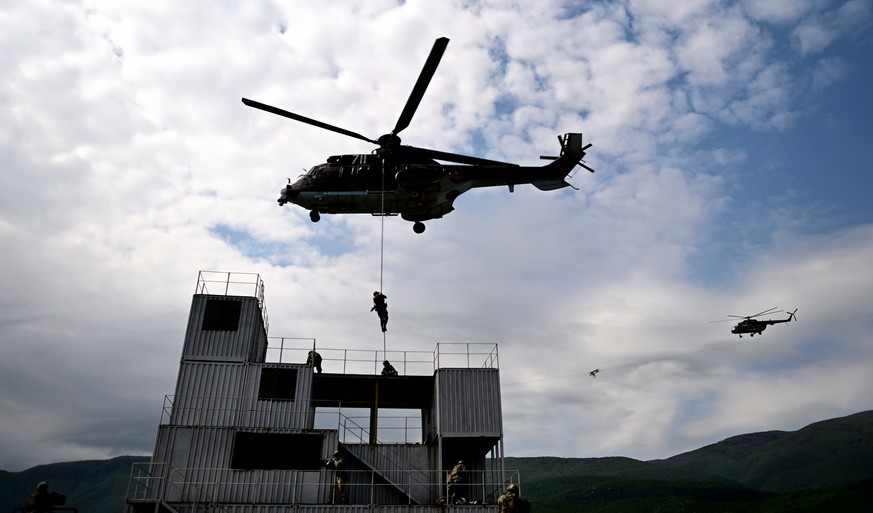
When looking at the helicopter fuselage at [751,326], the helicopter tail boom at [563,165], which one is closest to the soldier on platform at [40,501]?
the helicopter tail boom at [563,165]

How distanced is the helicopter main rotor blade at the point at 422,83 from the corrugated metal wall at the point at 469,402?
10.9 m

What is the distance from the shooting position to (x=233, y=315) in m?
26.0

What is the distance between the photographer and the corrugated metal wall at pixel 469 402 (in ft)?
79.7

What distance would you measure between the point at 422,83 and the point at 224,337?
45.0 feet

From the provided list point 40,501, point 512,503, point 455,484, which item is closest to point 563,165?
point 455,484

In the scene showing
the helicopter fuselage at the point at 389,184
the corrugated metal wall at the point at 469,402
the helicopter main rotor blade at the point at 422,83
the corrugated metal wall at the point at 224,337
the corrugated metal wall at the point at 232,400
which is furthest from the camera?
the helicopter fuselage at the point at 389,184

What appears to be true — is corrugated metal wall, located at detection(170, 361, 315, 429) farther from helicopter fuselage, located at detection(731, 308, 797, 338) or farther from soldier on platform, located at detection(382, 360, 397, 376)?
helicopter fuselage, located at detection(731, 308, 797, 338)

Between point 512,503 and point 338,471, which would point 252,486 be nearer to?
point 338,471

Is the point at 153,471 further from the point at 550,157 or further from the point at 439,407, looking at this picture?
the point at 550,157

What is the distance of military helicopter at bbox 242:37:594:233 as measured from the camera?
26.4 metres

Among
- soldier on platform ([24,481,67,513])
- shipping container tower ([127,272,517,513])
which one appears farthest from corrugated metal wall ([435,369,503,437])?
soldier on platform ([24,481,67,513])

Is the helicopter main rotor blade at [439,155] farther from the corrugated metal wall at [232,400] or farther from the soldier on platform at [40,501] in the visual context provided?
the soldier on platform at [40,501]

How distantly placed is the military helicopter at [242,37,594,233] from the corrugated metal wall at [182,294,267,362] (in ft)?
17.4

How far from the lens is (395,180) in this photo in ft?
86.2
